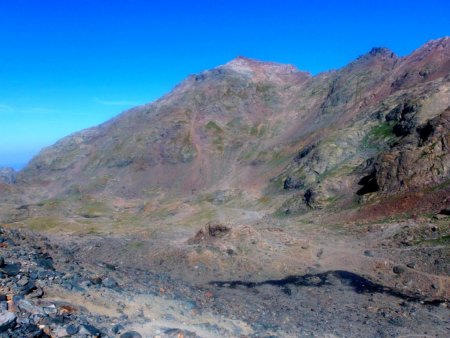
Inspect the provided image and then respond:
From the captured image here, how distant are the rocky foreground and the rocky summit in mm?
91

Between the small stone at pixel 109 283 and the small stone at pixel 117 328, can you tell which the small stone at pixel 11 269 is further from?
the small stone at pixel 117 328

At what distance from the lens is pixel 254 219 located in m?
58.2

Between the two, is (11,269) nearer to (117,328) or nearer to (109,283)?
(109,283)

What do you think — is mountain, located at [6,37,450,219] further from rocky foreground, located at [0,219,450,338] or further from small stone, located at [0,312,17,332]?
small stone, located at [0,312,17,332]

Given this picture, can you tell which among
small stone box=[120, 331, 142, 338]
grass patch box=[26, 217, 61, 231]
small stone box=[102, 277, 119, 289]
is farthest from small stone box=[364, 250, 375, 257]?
grass patch box=[26, 217, 61, 231]

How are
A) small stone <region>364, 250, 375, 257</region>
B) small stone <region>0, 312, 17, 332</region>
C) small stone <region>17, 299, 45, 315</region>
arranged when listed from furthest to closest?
small stone <region>364, 250, 375, 257</region>, small stone <region>17, 299, 45, 315</region>, small stone <region>0, 312, 17, 332</region>

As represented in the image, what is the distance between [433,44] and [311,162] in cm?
5470

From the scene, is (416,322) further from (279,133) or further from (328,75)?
(328,75)

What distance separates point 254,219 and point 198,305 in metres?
38.5

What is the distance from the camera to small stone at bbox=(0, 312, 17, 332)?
451 inches

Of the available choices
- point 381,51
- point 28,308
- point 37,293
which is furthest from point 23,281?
point 381,51

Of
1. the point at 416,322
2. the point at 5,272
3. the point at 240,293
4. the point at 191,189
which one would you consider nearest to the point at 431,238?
the point at 416,322

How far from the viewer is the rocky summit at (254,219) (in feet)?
58.2

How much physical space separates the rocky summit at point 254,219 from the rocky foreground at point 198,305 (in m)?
0.09
